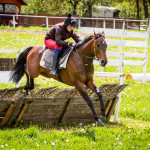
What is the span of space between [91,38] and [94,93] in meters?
1.29

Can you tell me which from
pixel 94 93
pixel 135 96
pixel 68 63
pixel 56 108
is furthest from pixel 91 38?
pixel 135 96

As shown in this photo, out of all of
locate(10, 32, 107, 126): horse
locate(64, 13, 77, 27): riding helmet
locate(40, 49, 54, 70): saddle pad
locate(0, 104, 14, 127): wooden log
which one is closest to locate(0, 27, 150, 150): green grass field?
locate(0, 104, 14, 127): wooden log

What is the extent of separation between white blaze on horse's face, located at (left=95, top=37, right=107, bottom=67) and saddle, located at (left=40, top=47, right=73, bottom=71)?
93cm

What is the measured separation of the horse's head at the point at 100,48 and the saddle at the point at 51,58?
891 millimetres

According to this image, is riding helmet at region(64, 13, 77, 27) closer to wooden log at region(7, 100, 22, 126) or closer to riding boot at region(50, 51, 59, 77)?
riding boot at region(50, 51, 59, 77)

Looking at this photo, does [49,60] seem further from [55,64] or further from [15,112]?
[15,112]

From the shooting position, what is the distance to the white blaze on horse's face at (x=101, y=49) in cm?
666

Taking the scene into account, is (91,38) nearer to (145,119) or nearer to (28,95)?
(28,95)

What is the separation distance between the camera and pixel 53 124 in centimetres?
732

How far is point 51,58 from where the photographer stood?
7.87 m

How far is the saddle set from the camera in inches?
296

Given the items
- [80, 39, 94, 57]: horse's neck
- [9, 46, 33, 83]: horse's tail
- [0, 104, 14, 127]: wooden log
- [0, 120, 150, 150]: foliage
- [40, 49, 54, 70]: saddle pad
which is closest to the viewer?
[0, 120, 150, 150]: foliage

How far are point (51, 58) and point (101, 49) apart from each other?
5.26 ft

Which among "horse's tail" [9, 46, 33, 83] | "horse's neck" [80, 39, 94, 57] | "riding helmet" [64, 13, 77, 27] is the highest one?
"riding helmet" [64, 13, 77, 27]
